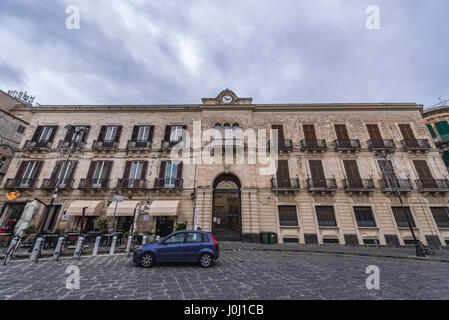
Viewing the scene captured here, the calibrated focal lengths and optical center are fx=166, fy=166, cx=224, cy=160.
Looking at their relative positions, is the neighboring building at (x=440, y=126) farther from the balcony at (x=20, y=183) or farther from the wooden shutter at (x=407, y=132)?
the balcony at (x=20, y=183)

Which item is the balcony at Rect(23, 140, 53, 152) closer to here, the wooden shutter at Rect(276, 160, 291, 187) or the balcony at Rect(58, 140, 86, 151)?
the balcony at Rect(58, 140, 86, 151)

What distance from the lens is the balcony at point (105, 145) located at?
16.3m

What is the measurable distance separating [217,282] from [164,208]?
10.1 metres

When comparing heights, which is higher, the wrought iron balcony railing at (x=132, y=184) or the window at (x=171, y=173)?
the window at (x=171, y=173)

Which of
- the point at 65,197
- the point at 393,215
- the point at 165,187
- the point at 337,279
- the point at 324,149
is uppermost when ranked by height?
the point at 324,149

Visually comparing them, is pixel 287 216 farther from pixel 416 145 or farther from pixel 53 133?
pixel 53 133

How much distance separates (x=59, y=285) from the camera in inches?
183

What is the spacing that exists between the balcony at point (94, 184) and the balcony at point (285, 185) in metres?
15.1

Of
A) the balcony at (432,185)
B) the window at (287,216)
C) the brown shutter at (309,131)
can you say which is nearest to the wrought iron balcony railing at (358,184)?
the balcony at (432,185)

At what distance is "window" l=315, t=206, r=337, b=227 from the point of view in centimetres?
1398

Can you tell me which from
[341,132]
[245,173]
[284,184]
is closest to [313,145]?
[341,132]

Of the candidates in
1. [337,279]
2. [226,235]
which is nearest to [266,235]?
[226,235]
